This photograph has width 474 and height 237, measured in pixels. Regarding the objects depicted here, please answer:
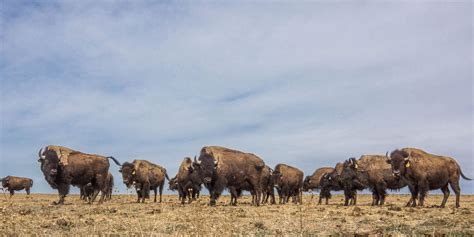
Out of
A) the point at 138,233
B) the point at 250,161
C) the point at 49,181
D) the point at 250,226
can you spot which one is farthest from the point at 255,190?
the point at 138,233

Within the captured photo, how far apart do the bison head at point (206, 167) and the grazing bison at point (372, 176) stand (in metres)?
9.59

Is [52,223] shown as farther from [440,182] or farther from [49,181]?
[440,182]

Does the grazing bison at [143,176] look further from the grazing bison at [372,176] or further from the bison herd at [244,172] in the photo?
the grazing bison at [372,176]

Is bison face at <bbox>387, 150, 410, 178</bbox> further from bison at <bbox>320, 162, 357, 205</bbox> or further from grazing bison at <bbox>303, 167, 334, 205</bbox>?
grazing bison at <bbox>303, 167, 334, 205</bbox>

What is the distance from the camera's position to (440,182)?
24688mm

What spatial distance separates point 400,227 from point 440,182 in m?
13.4

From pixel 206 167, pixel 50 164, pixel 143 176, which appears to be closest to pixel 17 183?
pixel 143 176

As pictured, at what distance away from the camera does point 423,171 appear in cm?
2422

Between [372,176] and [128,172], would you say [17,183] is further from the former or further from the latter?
[372,176]

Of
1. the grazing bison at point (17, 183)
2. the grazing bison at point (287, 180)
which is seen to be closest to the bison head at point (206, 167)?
the grazing bison at point (287, 180)

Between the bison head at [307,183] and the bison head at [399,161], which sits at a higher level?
the bison head at [399,161]

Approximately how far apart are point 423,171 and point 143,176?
1723cm

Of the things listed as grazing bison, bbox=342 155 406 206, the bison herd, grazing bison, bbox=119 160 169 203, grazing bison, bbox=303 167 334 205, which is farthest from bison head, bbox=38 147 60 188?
grazing bison, bbox=303 167 334 205

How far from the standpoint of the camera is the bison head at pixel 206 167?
24000 mm
